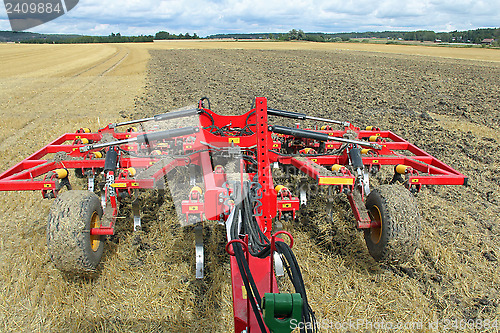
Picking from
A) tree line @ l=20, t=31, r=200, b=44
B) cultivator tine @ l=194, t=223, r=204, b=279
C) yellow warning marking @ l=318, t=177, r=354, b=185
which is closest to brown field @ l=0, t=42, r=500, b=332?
cultivator tine @ l=194, t=223, r=204, b=279

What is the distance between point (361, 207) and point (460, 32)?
340ft

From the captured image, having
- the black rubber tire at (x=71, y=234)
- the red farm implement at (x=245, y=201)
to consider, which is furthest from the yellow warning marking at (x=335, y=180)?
the black rubber tire at (x=71, y=234)

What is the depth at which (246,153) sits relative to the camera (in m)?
5.16

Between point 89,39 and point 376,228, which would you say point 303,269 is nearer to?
point 376,228

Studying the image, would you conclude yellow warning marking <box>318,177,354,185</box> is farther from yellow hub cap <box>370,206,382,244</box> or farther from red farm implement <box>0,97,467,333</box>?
yellow hub cap <box>370,206,382,244</box>

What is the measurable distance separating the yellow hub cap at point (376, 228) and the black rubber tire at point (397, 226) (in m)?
0.06

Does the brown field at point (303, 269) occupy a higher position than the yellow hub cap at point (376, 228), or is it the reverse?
the yellow hub cap at point (376, 228)

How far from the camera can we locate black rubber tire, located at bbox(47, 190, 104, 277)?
3.27m

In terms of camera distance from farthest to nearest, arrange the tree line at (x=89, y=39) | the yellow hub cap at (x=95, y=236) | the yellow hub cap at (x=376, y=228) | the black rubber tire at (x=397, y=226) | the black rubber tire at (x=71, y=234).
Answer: the tree line at (x=89, y=39), the yellow hub cap at (x=376, y=228), the yellow hub cap at (x=95, y=236), the black rubber tire at (x=397, y=226), the black rubber tire at (x=71, y=234)

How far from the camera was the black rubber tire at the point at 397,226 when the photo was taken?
3480 millimetres

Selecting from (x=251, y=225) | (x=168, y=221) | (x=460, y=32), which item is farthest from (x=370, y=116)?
(x=460, y=32)

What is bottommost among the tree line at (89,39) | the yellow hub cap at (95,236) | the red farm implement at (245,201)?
the tree line at (89,39)

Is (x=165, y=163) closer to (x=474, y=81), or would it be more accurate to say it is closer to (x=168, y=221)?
(x=168, y=221)

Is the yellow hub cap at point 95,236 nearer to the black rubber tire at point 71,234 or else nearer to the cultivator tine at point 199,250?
the black rubber tire at point 71,234
